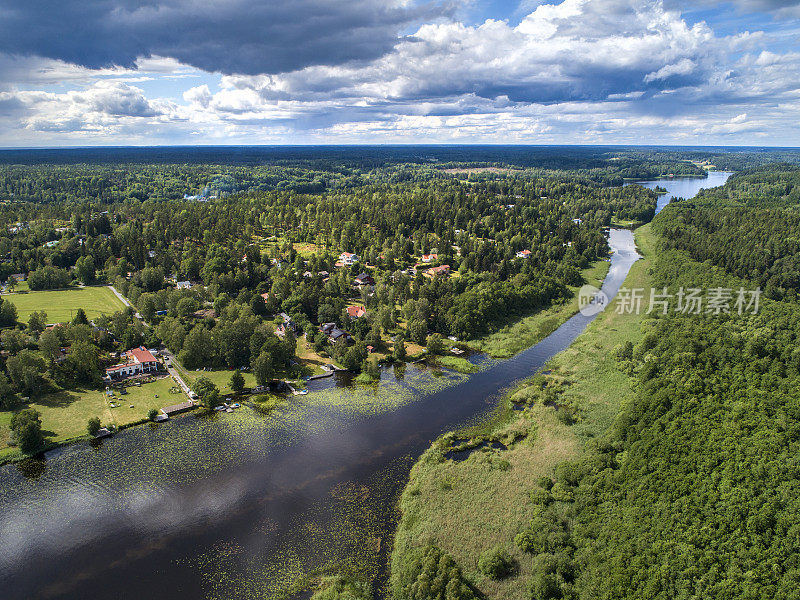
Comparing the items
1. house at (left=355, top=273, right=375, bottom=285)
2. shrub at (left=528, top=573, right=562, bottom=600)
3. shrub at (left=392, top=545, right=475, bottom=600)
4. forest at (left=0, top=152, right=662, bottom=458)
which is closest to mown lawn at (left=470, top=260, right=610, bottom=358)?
forest at (left=0, top=152, right=662, bottom=458)

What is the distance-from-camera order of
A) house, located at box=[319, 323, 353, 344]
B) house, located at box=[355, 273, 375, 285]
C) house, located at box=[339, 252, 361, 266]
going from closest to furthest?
house, located at box=[319, 323, 353, 344]
house, located at box=[355, 273, 375, 285]
house, located at box=[339, 252, 361, 266]

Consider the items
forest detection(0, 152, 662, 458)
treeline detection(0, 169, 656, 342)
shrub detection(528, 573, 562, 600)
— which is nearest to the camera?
shrub detection(528, 573, 562, 600)

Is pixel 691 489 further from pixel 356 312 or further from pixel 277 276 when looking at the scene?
pixel 277 276

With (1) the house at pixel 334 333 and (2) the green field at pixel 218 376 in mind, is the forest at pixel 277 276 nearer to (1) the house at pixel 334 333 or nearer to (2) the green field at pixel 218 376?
(1) the house at pixel 334 333

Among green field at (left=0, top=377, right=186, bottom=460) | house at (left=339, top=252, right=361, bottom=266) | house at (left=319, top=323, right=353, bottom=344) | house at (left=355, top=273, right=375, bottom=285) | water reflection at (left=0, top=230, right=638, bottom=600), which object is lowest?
water reflection at (left=0, top=230, right=638, bottom=600)

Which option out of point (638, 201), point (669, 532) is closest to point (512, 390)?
point (669, 532)

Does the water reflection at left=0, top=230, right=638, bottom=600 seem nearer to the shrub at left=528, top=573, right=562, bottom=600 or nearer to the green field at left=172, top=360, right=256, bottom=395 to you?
the green field at left=172, top=360, right=256, bottom=395
